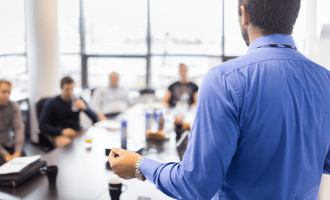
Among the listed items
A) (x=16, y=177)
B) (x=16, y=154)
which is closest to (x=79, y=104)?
(x=16, y=154)

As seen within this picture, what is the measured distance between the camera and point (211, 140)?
2.43 feet

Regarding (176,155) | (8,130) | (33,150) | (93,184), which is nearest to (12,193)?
(93,184)

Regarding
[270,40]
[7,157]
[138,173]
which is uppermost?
[270,40]

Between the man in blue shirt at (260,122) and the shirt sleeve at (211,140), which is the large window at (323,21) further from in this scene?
the shirt sleeve at (211,140)

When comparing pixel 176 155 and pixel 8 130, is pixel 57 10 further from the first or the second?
pixel 176 155

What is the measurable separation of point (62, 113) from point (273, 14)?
3317 mm

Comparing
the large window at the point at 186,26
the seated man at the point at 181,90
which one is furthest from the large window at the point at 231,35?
the seated man at the point at 181,90

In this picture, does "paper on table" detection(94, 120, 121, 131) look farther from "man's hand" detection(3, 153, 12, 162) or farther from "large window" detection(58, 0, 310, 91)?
"large window" detection(58, 0, 310, 91)

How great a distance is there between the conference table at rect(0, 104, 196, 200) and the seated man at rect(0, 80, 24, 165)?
894 millimetres

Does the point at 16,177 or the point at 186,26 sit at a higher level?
the point at 186,26

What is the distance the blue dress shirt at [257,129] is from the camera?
75cm

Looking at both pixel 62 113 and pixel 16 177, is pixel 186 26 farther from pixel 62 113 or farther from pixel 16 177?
pixel 16 177

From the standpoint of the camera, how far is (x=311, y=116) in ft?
2.67

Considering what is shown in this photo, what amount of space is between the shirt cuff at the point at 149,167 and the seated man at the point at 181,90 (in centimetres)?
394
